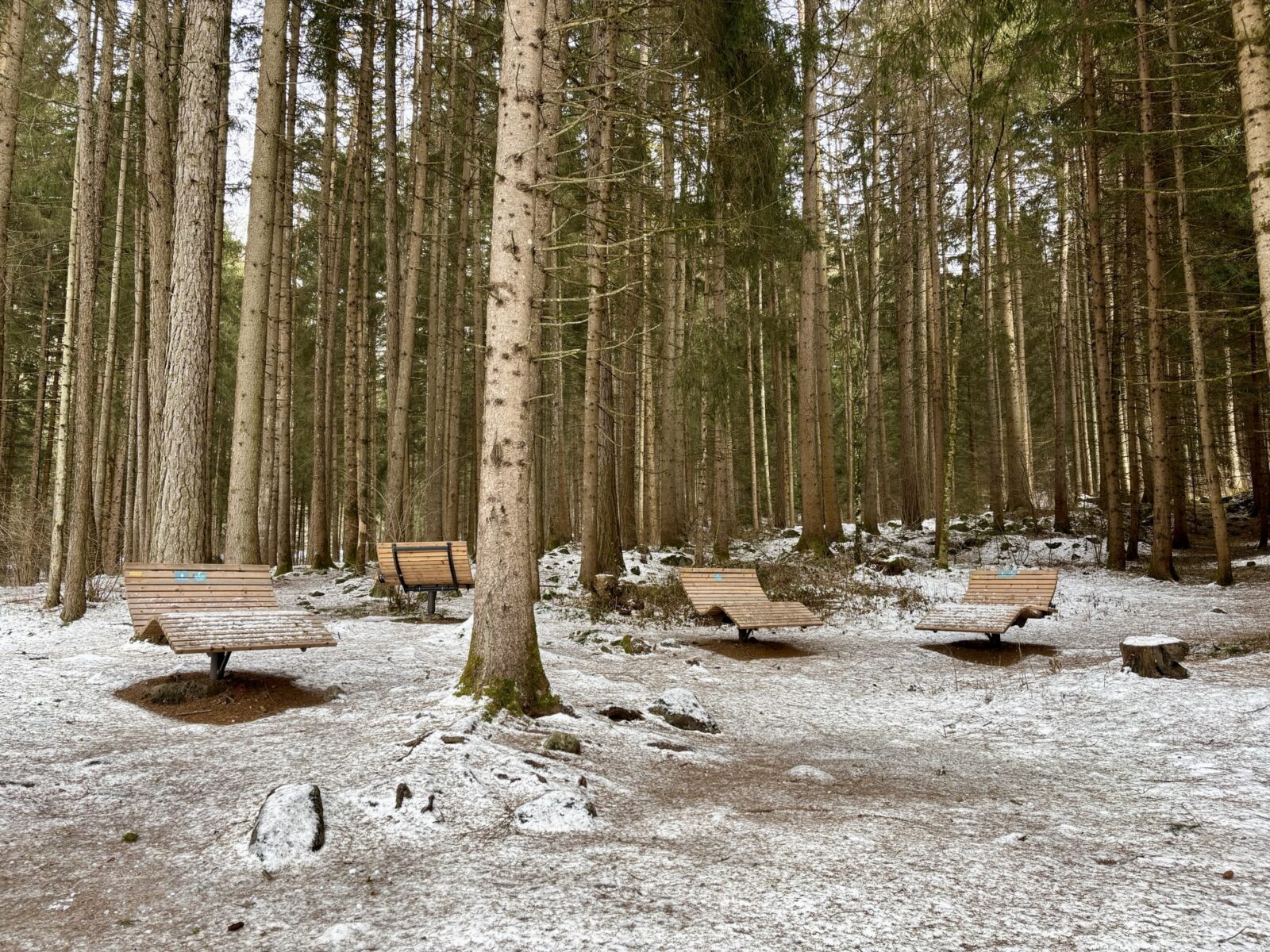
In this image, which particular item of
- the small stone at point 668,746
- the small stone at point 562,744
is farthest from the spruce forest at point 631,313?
the small stone at point 668,746

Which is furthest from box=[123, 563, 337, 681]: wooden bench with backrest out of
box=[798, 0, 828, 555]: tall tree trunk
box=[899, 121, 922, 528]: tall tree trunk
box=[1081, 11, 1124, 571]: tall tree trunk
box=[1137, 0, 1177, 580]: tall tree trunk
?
box=[899, 121, 922, 528]: tall tree trunk

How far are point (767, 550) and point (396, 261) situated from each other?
1048 centimetres

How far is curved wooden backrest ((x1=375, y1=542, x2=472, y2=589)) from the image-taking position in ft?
33.1

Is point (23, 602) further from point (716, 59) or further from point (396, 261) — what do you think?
point (716, 59)

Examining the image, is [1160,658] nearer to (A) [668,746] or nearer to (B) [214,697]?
(A) [668,746]

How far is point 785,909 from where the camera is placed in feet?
8.95

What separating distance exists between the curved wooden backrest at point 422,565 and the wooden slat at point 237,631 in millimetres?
3825

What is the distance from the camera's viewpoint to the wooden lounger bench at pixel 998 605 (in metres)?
8.58

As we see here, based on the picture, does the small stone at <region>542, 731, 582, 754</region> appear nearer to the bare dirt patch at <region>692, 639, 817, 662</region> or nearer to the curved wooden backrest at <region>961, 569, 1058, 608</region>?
the bare dirt patch at <region>692, 639, 817, 662</region>

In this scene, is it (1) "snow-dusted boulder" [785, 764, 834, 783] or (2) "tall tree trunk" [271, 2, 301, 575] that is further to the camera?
(2) "tall tree trunk" [271, 2, 301, 575]

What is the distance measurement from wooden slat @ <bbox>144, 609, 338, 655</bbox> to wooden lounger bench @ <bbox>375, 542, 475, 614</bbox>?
3830 millimetres

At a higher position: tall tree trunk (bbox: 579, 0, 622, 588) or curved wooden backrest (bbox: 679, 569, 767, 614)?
tall tree trunk (bbox: 579, 0, 622, 588)

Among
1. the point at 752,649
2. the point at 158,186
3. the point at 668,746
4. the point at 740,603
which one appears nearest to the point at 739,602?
the point at 740,603

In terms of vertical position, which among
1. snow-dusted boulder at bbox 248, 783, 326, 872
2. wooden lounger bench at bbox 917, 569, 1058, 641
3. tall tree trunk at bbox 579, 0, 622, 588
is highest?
tall tree trunk at bbox 579, 0, 622, 588
